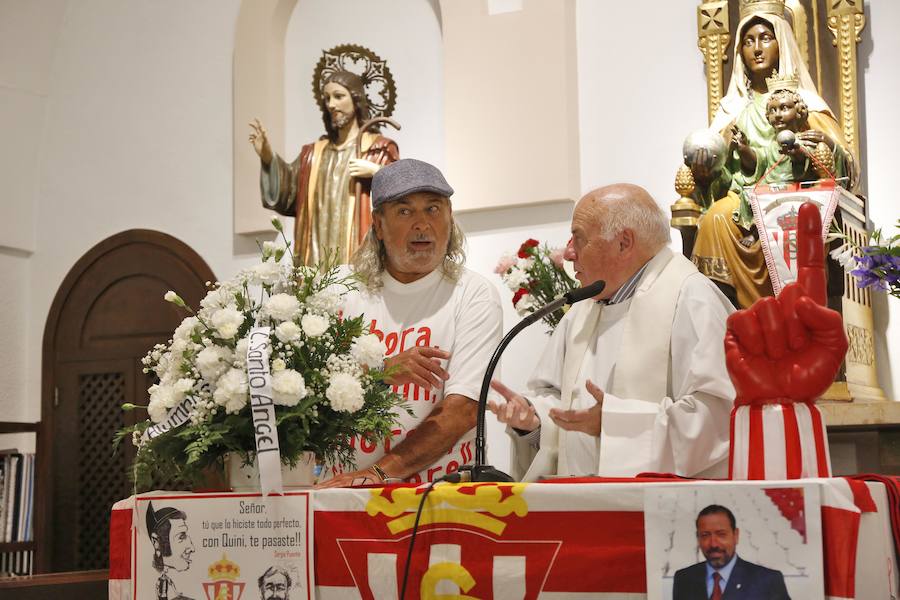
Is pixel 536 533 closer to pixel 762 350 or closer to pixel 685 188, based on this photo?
pixel 762 350

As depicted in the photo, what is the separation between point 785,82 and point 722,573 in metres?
4.02

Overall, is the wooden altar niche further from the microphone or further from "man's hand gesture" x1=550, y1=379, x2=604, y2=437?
the microphone

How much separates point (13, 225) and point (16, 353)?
0.81 meters

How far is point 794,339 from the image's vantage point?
2.05m

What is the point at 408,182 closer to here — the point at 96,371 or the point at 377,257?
the point at 377,257

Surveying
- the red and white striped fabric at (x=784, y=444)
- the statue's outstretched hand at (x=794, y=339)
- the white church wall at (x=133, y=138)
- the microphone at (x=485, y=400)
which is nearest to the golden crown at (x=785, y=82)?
the white church wall at (x=133, y=138)

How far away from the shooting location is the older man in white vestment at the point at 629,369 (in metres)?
2.77

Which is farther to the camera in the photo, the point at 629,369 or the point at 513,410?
the point at 629,369

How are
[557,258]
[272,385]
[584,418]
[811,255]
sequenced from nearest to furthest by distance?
[811,255] < [272,385] < [584,418] < [557,258]

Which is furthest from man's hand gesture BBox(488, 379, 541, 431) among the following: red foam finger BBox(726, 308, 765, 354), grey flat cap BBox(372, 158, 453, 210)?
red foam finger BBox(726, 308, 765, 354)

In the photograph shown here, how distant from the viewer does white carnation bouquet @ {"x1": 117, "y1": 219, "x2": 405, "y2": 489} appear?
241cm

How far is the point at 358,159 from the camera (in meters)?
5.99

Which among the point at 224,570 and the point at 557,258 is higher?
the point at 557,258

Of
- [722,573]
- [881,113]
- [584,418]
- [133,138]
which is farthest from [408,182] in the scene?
[133,138]
